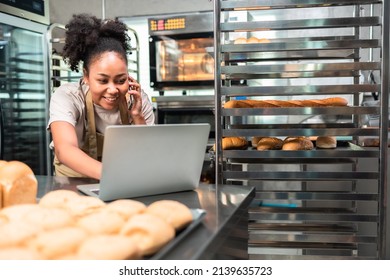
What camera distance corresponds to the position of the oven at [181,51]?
3.70 metres

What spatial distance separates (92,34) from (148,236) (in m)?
1.49

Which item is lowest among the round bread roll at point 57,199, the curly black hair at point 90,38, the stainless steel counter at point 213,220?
the stainless steel counter at point 213,220

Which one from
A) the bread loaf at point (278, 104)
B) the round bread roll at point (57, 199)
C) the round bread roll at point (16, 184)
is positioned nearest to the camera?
the round bread roll at point (57, 199)

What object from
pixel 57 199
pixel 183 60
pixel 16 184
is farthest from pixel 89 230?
pixel 183 60

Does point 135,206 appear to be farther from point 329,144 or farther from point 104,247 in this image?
point 329,144

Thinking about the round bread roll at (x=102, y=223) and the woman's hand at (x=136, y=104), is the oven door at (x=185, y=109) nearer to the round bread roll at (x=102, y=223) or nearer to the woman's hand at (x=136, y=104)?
the woman's hand at (x=136, y=104)

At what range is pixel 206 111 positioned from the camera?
3723 mm

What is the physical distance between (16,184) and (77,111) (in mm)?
1041

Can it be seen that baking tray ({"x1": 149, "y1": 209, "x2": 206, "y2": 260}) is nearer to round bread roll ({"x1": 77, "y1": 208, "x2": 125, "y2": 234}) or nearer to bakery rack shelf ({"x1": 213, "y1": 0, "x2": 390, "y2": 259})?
round bread roll ({"x1": 77, "y1": 208, "x2": 125, "y2": 234})

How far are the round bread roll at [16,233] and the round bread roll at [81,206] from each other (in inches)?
4.0

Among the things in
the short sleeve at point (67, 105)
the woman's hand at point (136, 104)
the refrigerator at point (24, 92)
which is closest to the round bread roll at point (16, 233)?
the short sleeve at point (67, 105)

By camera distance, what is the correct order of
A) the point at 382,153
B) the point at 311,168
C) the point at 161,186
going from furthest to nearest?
the point at 311,168 → the point at 382,153 → the point at 161,186

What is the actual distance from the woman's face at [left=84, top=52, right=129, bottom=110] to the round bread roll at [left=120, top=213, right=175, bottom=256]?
1.20 m

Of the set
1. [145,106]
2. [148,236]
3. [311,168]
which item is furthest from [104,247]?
[311,168]
